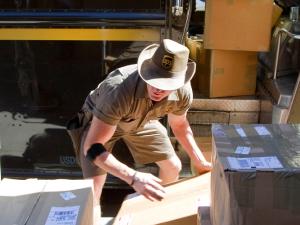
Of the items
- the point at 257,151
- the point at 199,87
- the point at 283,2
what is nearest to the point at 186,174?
the point at 199,87

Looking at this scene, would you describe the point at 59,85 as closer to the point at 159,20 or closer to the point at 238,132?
the point at 159,20

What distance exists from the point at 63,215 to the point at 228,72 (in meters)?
2.06

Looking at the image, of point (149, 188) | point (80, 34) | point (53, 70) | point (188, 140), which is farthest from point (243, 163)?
point (53, 70)

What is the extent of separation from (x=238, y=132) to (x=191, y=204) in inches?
23.4

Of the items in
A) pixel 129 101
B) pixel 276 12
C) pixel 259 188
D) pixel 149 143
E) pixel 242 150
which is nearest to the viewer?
pixel 259 188

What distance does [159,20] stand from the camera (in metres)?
2.58

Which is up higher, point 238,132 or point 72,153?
point 238,132

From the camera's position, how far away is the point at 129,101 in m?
1.94

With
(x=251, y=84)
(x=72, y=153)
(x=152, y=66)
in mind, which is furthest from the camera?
(x=251, y=84)

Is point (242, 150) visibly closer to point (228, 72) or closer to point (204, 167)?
point (204, 167)

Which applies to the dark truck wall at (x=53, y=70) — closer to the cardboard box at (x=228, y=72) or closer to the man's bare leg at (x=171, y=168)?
the man's bare leg at (x=171, y=168)

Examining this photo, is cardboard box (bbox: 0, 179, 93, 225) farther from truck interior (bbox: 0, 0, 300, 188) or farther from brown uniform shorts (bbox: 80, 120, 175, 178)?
truck interior (bbox: 0, 0, 300, 188)

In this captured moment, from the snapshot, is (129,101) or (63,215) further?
(129,101)

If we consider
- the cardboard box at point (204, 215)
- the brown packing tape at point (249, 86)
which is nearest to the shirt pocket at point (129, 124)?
the cardboard box at point (204, 215)
